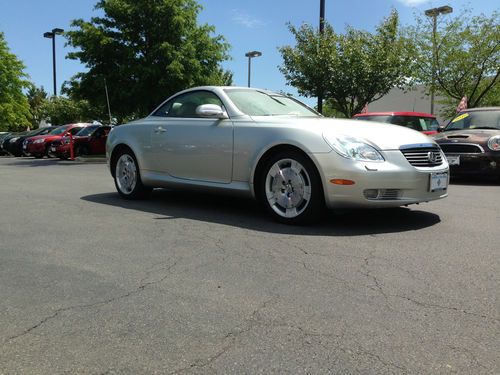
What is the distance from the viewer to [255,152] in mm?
5422

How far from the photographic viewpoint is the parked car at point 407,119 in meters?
12.2

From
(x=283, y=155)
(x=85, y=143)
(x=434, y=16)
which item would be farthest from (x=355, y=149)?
(x=434, y=16)

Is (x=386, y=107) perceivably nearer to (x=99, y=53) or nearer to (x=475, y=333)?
(x=99, y=53)

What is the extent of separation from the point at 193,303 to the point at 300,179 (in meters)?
2.34

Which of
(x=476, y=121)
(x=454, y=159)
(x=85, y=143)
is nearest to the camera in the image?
(x=454, y=159)

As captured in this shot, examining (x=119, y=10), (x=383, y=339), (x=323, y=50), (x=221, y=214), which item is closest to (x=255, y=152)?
(x=221, y=214)

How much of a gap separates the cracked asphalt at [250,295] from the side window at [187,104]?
1.47 m

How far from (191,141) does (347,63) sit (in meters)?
12.9

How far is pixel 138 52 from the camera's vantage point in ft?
64.3

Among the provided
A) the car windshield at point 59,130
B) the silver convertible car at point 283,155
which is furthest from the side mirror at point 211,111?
the car windshield at point 59,130

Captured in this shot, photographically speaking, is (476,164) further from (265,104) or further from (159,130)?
(159,130)

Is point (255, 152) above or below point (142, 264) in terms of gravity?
above

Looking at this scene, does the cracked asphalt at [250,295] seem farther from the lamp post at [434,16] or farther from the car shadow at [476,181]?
the lamp post at [434,16]

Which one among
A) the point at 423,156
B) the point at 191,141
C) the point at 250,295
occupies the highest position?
the point at 191,141
